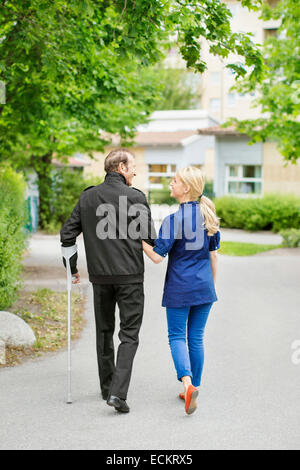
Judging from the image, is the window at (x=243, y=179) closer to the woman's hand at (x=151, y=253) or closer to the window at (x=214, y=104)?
the window at (x=214, y=104)

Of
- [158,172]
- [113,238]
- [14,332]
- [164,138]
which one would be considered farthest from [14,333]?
[164,138]

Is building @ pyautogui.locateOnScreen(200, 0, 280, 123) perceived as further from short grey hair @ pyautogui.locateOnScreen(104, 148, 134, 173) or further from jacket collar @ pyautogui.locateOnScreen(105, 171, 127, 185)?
jacket collar @ pyautogui.locateOnScreen(105, 171, 127, 185)

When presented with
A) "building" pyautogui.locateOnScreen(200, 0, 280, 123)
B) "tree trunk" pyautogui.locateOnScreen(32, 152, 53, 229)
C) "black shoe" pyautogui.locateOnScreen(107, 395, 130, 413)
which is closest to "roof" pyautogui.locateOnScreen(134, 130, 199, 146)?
"building" pyautogui.locateOnScreen(200, 0, 280, 123)

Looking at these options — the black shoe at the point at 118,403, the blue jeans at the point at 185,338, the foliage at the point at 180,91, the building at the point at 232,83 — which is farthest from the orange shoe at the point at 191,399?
the foliage at the point at 180,91

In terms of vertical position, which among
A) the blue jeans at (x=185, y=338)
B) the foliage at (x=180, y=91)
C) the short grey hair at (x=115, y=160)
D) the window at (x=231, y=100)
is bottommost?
the blue jeans at (x=185, y=338)

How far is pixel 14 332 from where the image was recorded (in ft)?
22.9

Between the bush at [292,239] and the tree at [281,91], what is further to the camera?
the bush at [292,239]

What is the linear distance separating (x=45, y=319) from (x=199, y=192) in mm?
3994

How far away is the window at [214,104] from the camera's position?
65.9 metres

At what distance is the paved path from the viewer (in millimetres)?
4473

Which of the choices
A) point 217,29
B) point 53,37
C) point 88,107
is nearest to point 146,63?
point 217,29

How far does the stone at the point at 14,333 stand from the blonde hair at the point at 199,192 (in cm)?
278

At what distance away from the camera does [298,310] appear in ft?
31.9

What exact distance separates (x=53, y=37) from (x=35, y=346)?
4.17 metres
